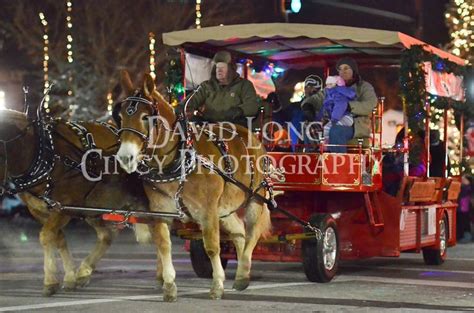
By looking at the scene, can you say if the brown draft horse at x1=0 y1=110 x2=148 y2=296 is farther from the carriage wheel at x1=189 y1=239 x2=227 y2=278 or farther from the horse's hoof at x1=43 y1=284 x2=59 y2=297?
the carriage wheel at x1=189 y1=239 x2=227 y2=278

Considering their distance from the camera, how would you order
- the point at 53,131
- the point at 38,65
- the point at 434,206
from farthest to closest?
the point at 38,65 → the point at 434,206 → the point at 53,131

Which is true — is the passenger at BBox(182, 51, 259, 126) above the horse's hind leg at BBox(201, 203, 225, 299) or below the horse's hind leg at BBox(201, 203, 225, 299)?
above

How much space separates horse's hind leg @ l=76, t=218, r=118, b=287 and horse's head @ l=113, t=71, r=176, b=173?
209 cm

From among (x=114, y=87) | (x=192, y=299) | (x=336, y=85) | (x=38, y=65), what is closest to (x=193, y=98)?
(x=336, y=85)

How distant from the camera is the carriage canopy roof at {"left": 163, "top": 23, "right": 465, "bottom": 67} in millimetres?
13008

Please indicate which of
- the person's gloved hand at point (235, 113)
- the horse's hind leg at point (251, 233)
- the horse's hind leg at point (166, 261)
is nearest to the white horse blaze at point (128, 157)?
the horse's hind leg at point (166, 261)

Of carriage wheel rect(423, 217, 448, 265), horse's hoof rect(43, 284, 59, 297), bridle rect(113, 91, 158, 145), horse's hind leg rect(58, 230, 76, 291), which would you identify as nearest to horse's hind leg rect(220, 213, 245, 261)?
horse's hind leg rect(58, 230, 76, 291)

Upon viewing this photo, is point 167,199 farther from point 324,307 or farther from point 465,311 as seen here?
point 465,311

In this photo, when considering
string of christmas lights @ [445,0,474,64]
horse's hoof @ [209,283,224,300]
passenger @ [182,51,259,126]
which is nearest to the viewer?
horse's hoof @ [209,283,224,300]

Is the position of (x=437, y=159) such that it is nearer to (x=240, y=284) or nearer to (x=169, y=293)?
(x=240, y=284)

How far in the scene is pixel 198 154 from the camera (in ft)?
37.2

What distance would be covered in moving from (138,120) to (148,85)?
17.4 inches

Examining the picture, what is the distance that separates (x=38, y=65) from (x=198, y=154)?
27.6 m

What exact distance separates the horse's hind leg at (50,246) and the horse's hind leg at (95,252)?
62cm
